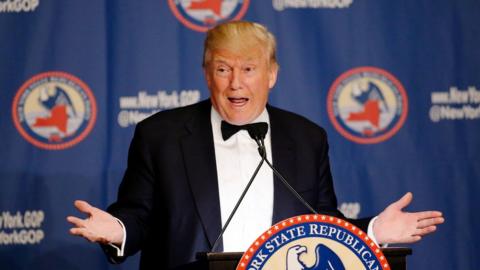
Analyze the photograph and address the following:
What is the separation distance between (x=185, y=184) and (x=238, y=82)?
385mm

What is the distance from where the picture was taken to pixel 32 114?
338cm

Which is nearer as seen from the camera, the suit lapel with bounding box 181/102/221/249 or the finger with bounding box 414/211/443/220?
the finger with bounding box 414/211/443/220

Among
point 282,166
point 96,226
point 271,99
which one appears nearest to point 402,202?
point 282,166

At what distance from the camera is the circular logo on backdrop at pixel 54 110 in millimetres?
3375

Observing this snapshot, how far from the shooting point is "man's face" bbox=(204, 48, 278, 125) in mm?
2436

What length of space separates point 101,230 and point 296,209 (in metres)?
0.72

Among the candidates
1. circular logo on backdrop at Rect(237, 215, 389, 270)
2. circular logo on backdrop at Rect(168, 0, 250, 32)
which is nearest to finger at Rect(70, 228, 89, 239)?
circular logo on backdrop at Rect(237, 215, 389, 270)

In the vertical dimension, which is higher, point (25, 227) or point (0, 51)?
point (0, 51)

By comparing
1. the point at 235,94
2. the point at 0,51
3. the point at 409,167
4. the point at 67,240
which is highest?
the point at 0,51

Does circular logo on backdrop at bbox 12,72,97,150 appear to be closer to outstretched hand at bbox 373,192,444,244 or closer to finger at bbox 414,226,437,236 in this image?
outstretched hand at bbox 373,192,444,244

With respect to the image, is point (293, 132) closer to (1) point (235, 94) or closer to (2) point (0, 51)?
(1) point (235, 94)

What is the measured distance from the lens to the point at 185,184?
2.41 meters

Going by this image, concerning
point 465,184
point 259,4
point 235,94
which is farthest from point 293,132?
point 465,184

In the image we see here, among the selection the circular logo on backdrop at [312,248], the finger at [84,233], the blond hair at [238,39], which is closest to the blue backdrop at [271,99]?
the blond hair at [238,39]
